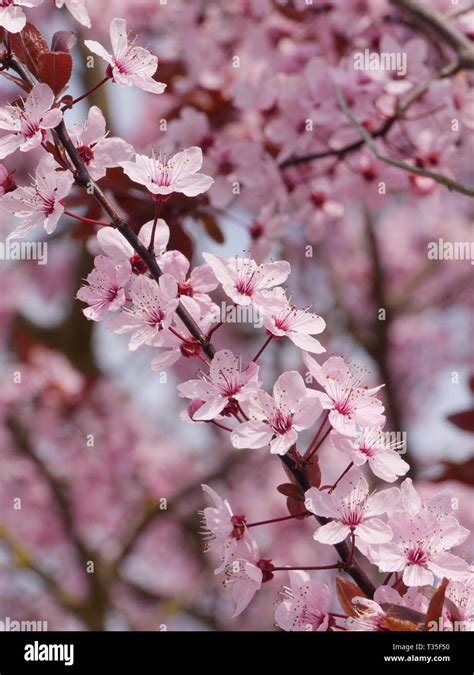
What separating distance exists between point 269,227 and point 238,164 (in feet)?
0.55

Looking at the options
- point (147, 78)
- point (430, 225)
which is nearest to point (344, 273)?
point (430, 225)

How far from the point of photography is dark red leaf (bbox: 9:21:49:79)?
44.0 inches

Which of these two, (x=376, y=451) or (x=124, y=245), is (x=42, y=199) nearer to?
(x=124, y=245)

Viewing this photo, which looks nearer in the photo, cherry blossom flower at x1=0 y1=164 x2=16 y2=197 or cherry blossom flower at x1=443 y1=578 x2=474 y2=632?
cherry blossom flower at x1=443 y1=578 x2=474 y2=632

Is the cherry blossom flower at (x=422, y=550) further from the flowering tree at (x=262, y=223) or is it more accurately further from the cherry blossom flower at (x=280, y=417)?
the cherry blossom flower at (x=280, y=417)

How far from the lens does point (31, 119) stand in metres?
1.04

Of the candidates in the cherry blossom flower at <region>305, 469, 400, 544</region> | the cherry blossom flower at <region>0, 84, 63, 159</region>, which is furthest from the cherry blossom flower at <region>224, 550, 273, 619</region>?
the cherry blossom flower at <region>0, 84, 63, 159</region>

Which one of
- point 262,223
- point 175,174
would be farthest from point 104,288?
point 262,223

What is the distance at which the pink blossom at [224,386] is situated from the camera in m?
1.00

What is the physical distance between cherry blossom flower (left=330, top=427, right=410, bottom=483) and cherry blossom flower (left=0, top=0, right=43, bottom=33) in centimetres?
66

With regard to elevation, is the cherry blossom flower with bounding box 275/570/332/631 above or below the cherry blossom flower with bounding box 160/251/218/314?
below

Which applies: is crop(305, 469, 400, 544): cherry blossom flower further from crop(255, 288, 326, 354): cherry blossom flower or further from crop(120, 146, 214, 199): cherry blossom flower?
crop(120, 146, 214, 199): cherry blossom flower

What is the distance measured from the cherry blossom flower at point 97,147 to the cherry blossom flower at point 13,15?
14 cm

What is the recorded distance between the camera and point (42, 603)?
4.96 meters
